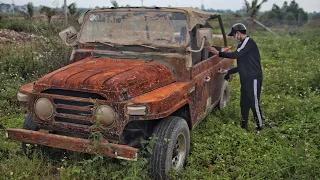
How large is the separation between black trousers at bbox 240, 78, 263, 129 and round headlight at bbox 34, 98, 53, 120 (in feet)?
11.1

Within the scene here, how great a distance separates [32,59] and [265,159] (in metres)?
6.11

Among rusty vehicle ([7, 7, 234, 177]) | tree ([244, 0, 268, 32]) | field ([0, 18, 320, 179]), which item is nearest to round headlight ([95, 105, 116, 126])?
rusty vehicle ([7, 7, 234, 177])

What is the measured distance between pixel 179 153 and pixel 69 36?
249 cm

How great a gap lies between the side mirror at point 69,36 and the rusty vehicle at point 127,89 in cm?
2

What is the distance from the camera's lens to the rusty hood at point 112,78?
3.73m

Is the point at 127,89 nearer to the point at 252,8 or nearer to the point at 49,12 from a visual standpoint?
the point at 49,12

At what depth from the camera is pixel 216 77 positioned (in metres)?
6.25

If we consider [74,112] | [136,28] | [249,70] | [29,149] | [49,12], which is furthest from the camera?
[49,12]

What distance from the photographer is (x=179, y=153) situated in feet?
14.6

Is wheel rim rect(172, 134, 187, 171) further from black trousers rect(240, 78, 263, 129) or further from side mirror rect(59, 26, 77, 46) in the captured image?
side mirror rect(59, 26, 77, 46)

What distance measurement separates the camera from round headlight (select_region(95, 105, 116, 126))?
3686 millimetres

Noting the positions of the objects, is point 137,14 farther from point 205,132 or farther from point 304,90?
point 304,90

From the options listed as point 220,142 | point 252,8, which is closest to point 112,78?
point 220,142

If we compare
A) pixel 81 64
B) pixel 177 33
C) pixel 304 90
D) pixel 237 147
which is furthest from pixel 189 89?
pixel 304 90
